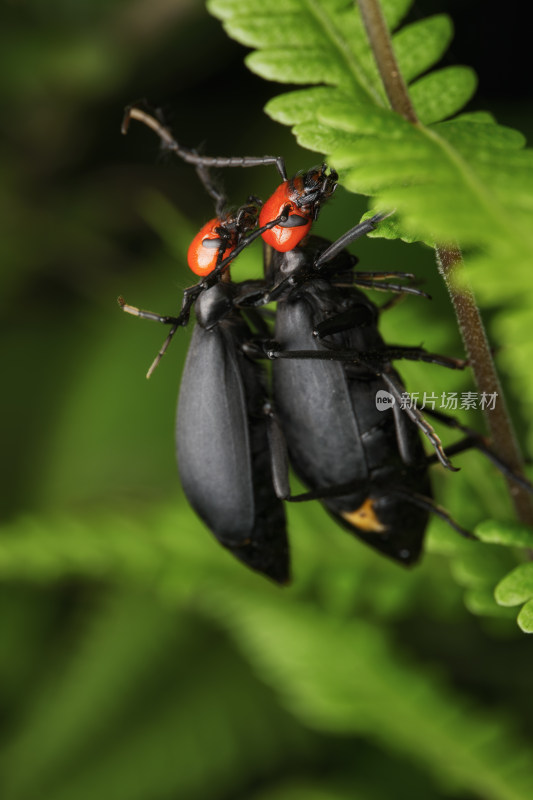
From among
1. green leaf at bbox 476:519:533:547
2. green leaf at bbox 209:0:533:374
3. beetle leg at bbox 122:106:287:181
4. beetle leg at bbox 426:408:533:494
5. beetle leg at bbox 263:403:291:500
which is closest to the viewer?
green leaf at bbox 209:0:533:374

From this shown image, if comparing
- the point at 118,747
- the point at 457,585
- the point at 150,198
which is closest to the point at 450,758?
the point at 457,585

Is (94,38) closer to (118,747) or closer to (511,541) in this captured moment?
(118,747)

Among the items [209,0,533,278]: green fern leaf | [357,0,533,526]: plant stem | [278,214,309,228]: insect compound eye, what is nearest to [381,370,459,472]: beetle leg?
[357,0,533,526]: plant stem

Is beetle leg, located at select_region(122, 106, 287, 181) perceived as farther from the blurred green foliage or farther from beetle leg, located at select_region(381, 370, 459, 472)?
beetle leg, located at select_region(381, 370, 459, 472)

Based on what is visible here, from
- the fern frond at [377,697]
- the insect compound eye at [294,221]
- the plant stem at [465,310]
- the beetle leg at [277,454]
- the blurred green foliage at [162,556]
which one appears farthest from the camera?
the blurred green foliage at [162,556]

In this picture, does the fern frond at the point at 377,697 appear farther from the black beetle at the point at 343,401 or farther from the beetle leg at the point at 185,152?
the beetle leg at the point at 185,152

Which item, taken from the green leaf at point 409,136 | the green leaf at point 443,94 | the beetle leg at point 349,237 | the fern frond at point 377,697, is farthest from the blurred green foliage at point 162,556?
the green leaf at point 443,94

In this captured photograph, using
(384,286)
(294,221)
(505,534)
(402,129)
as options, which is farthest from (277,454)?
(402,129)
